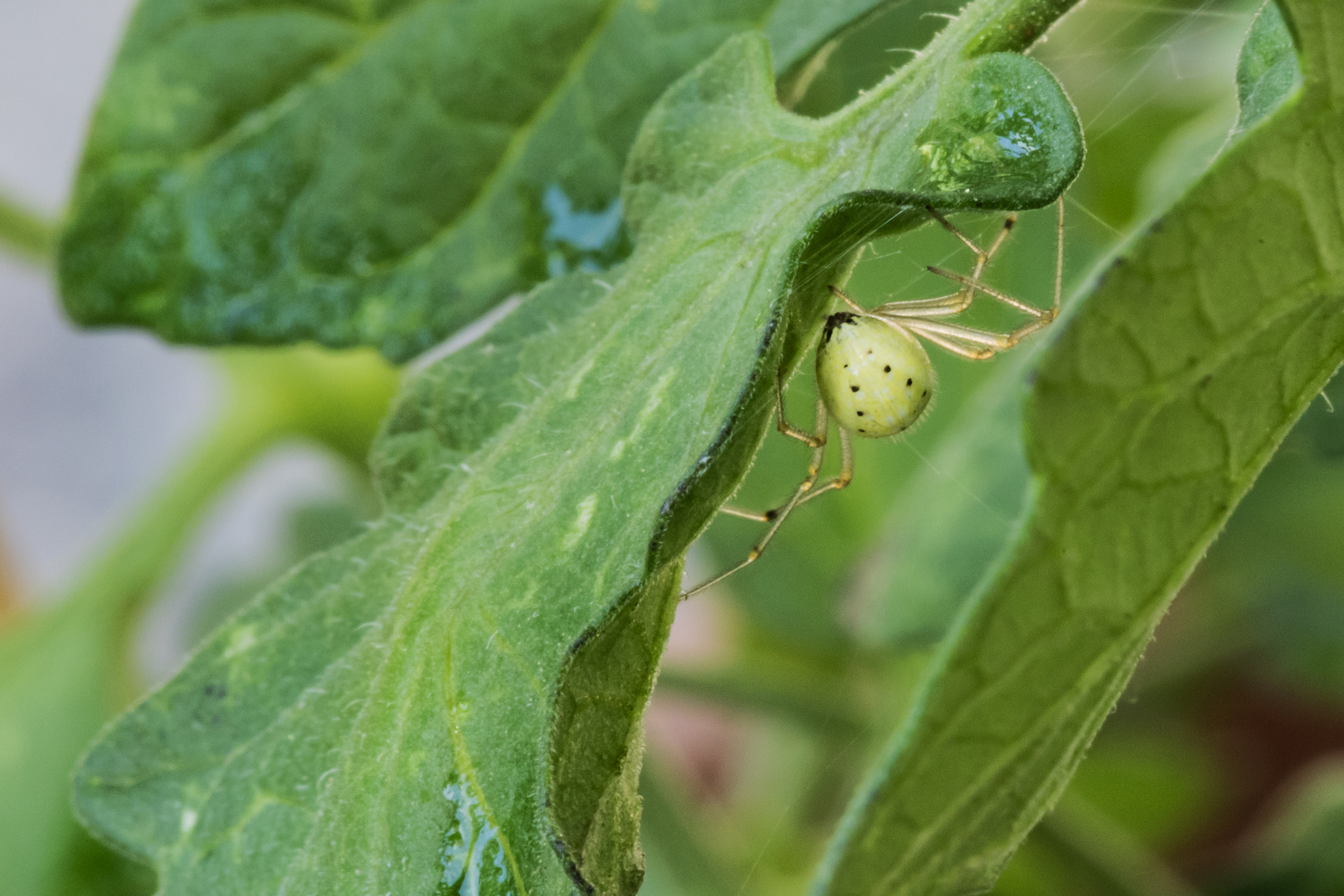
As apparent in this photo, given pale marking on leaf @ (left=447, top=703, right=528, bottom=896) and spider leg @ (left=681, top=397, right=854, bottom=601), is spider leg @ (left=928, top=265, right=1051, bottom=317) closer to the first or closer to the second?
spider leg @ (left=681, top=397, right=854, bottom=601)

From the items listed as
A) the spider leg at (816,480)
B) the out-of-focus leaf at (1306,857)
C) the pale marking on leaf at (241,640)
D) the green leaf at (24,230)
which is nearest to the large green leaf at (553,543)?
the pale marking on leaf at (241,640)

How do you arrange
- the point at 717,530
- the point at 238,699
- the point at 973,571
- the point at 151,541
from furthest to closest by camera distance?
the point at 151,541 < the point at 717,530 < the point at 973,571 < the point at 238,699

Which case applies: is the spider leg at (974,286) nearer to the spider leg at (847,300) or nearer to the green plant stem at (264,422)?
the spider leg at (847,300)

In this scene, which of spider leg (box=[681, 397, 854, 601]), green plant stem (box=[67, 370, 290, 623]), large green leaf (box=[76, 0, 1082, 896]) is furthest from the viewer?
green plant stem (box=[67, 370, 290, 623])

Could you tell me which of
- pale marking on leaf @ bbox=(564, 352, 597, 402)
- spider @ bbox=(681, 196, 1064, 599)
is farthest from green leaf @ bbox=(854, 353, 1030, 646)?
pale marking on leaf @ bbox=(564, 352, 597, 402)

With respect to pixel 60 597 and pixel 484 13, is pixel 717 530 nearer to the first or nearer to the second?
pixel 484 13

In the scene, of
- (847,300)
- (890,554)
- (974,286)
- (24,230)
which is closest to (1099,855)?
(890,554)

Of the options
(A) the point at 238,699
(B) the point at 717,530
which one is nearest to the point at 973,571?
(B) the point at 717,530

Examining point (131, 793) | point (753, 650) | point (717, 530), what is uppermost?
point (131, 793)
